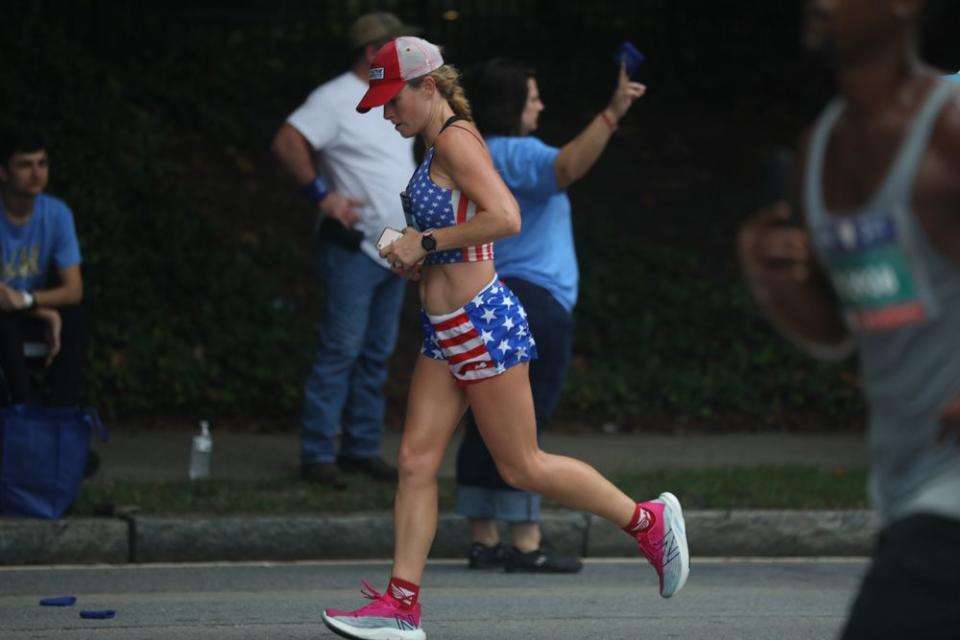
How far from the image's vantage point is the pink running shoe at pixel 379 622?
18.5 feet

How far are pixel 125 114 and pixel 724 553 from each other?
21.5 ft

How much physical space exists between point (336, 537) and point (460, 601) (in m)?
1.32

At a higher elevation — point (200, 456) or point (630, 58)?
point (630, 58)

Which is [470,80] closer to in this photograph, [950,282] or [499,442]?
[499,442]

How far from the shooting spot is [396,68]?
19.2ft

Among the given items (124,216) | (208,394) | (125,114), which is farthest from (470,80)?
(125,114)

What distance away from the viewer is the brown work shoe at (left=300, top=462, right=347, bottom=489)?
8719 millimetres

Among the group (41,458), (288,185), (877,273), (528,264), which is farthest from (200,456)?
(877,273)

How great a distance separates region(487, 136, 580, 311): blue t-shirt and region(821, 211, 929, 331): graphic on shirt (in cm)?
390

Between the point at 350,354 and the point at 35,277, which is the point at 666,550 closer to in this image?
the point at 350,354

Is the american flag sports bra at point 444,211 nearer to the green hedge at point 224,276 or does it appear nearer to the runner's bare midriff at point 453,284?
the runner's bare midriff at point 453,284

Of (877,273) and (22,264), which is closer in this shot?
(877,273)

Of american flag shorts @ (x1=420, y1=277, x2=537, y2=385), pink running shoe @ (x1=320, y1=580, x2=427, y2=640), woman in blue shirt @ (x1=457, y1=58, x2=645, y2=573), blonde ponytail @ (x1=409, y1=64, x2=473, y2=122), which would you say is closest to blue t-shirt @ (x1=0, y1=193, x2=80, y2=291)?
woman in blue shirt @ (x1=457, y1=58, x2=645, y2=573)

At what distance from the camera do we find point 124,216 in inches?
473
